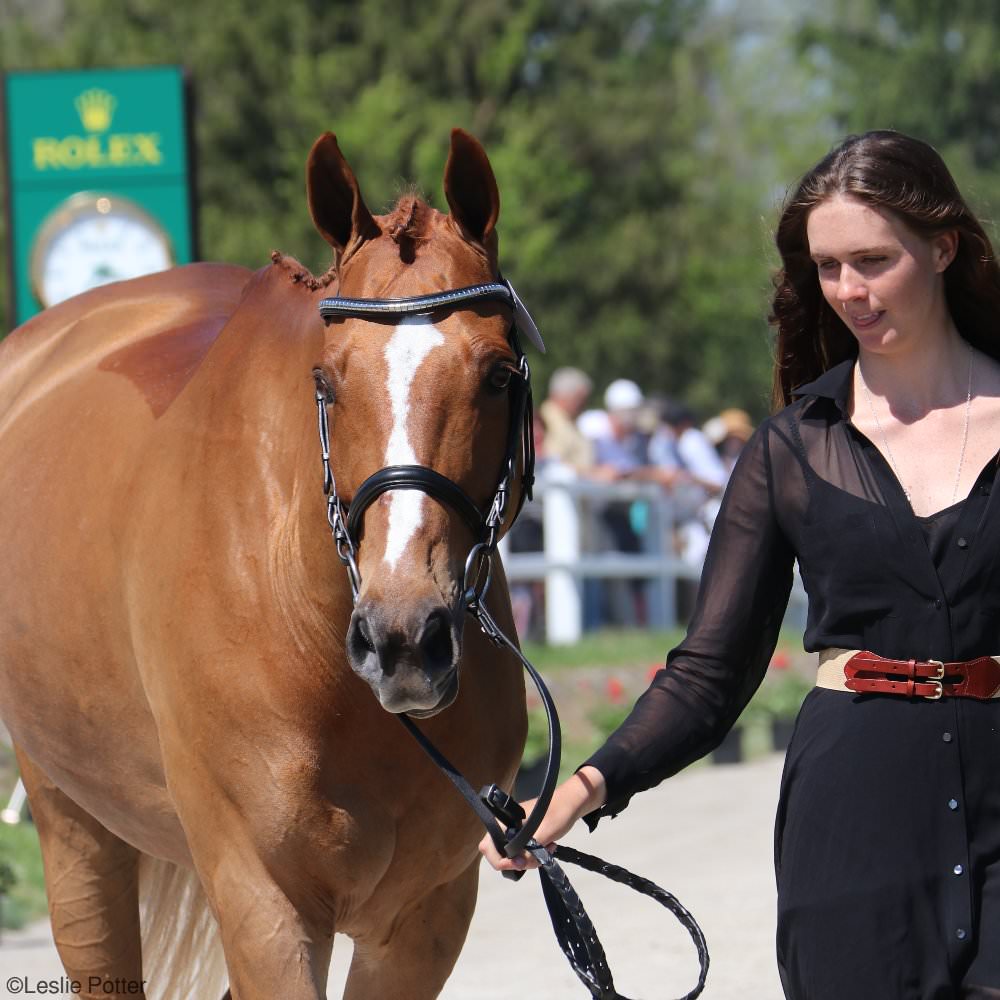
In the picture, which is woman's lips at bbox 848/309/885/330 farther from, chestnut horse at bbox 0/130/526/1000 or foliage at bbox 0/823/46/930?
foliage at bbox 0/823/46/930

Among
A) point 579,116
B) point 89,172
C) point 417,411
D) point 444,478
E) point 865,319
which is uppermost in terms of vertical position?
point 579,116

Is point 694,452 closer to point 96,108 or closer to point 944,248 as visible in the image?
point 96,108

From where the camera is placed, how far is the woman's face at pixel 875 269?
112 inches

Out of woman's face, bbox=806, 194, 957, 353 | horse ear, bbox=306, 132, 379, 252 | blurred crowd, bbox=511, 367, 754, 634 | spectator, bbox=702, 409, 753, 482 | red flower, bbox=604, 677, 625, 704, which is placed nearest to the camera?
woman's face, bbox=806, 194, 957, 353

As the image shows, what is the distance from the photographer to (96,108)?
10492mm

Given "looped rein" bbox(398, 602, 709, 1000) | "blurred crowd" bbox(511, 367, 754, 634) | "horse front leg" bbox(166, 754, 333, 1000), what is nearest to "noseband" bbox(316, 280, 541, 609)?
"looped rein" bbox(398, 602, 709, 1000)

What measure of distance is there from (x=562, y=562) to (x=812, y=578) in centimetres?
927

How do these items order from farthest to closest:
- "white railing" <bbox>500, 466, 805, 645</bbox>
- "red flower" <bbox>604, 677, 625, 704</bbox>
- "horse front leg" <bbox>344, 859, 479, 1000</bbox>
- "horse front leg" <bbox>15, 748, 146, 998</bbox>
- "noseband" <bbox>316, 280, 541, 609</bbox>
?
"white railing" <bbox>500, 466, 805, 645</bbox> → "red flower" <bbox>604, 677, 625, 704</bbox> → "horse front leg" <bbox>15, 748, 146, 998</bbox> → "horse front leg" <bbox>344, 859, 479, 1000</bbox> → "noseband" <bbox>316, 280, 541, 609</bbox>

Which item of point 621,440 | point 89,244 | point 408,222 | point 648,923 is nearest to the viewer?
point 408,222

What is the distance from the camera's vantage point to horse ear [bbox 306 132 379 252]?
3361 mm

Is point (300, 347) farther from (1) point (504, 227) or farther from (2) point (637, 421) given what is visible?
(1) point (504, 227)

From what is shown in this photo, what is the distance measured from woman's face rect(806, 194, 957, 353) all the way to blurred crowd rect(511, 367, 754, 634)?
9.18 m

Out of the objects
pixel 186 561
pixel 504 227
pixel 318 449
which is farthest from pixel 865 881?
pixel 504 227

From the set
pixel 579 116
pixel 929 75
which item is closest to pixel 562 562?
pixel 579 116
